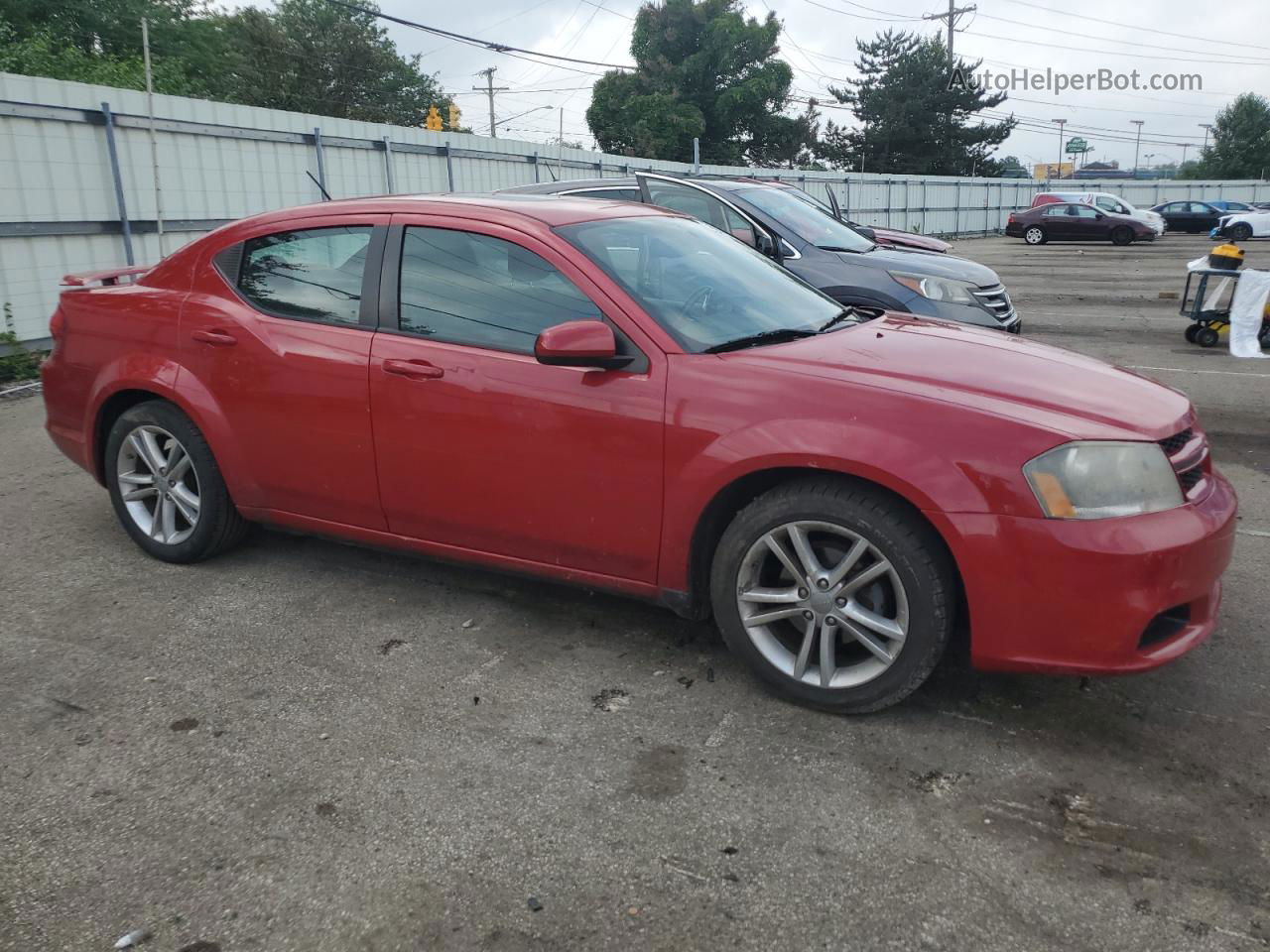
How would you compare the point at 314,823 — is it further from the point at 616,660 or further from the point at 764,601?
the point at 764,601

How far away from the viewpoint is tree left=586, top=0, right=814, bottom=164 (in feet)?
209

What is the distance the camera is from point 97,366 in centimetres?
454

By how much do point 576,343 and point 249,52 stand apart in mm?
59337

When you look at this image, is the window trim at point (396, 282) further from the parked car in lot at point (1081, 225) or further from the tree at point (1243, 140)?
the tree at point (1243, 140)

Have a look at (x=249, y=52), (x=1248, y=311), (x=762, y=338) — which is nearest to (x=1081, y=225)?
(x=1248, y=311)

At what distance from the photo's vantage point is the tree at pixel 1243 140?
259 feet

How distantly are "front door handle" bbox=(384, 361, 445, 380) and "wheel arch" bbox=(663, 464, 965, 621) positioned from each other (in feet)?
3.66

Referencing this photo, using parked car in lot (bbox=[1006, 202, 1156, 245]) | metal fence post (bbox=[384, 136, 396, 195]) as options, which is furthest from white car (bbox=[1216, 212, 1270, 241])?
metal fence post (bbox=[384, 136, 396, 195])

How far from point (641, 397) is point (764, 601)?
0.77 m

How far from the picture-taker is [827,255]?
798 cm

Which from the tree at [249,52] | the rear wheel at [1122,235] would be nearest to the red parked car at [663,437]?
the tree at [249,52]

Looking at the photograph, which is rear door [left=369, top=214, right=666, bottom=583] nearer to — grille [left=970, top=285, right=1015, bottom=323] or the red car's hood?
the red car's hood

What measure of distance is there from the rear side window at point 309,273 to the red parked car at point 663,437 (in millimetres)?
13

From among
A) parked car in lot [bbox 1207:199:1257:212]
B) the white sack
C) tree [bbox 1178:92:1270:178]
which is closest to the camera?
the white sack
